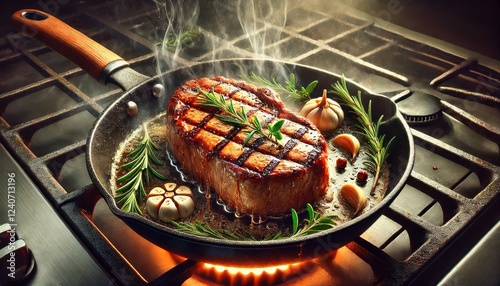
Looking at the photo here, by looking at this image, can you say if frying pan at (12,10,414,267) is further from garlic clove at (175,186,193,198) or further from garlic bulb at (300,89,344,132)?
garlic clove at (175,186,193,198)

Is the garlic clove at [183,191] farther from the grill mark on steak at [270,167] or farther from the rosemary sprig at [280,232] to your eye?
the grill mark on steak at [270,167]

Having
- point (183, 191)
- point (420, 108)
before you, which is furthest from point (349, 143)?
point (183, 191)

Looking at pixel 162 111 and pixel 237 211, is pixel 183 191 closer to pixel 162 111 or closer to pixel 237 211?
pixel 237 211

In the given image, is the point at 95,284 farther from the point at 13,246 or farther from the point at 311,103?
the point at 311,103

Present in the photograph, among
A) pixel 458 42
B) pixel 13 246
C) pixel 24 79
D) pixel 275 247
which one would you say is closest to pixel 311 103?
pixel 275 247

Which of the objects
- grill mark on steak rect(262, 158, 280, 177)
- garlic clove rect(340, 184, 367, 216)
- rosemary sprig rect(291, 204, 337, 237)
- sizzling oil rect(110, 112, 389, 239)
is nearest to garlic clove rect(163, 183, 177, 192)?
sizzling oil rect(110, 112, 389, 239)

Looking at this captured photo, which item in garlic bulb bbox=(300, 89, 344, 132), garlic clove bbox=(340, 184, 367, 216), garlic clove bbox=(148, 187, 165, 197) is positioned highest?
garlic bulb bbox=(300, 89, 344, 132)
